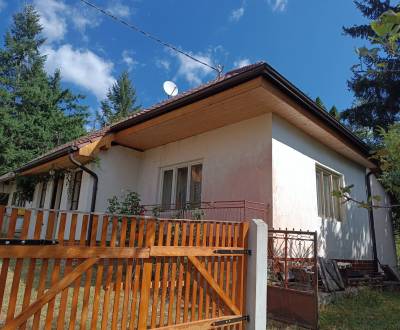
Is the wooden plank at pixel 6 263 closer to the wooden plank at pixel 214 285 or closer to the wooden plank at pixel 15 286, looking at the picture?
the wooden plank at pixel 15 286

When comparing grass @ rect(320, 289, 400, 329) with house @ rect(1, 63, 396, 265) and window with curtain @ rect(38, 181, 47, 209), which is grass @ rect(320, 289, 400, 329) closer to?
house @ rect(1, 63, 396, 265)

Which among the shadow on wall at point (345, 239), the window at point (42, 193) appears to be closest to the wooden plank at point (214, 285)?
the shadow on wall at point (345, 239)

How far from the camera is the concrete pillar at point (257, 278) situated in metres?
3.50

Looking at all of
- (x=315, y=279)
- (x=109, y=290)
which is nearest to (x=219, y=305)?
(x=109, y=290)

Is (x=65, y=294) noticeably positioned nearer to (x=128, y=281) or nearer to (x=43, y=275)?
(x=43, y=275)

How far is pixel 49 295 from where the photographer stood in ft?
7.91

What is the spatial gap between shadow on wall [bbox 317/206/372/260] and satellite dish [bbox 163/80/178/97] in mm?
6273

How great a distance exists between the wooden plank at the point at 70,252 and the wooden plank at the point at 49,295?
0.08 m

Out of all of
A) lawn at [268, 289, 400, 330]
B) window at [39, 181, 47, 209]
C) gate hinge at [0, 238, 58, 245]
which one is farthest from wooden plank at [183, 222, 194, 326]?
window at [39, 181, 47, 209]

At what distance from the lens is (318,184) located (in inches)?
316

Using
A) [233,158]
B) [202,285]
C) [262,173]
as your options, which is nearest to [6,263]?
[202,285]

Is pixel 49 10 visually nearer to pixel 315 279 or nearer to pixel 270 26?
pixel 270 26

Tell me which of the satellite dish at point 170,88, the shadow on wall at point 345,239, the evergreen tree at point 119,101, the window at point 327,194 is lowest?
the shadow on wall at point 345,239

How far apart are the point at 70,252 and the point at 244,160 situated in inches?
192
